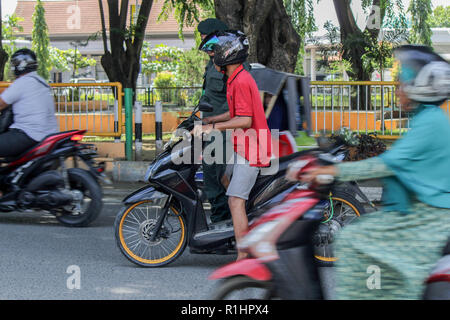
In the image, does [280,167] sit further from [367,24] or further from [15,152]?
[367,24]

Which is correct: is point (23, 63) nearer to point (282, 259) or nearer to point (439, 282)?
point (282, 259)

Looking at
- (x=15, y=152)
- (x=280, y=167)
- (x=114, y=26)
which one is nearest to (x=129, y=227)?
(x=280, y=167)

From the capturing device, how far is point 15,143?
25.0 feet

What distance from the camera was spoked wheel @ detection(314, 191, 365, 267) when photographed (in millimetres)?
5871

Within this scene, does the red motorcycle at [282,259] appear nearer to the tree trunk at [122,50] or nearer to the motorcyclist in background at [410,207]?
the motorcyclist in background at [410,207]

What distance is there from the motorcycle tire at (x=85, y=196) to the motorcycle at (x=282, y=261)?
4.46 meters

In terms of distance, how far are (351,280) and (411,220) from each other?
373 millimetres

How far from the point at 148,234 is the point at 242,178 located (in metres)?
1.04

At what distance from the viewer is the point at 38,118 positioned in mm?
7676

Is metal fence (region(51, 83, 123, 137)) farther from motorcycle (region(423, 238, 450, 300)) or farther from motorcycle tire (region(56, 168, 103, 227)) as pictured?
motorcycle (region(423, 238, 450, 300))

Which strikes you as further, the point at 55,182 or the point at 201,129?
the point at 55,182

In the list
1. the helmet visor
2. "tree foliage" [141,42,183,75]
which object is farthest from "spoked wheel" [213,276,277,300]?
"tree foliage" [141,42,183,75]

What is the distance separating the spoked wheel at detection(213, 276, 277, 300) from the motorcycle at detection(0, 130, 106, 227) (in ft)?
14.8

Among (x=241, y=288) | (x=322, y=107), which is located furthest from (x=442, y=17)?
(x=241, y=288)
